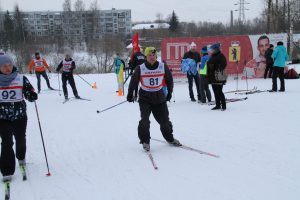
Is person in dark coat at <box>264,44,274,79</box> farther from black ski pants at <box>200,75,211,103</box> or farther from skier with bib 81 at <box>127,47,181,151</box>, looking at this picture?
skier with bib 81 at <box>127,47,181,151</box>

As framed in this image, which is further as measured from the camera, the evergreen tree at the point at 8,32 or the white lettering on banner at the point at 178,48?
the evergreen tree at the point at 8,32

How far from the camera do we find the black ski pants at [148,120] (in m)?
5.67

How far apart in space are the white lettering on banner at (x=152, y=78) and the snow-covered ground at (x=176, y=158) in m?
1.13

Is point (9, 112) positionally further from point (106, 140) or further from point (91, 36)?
point (91, 36)

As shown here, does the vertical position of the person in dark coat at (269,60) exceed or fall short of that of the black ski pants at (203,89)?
it exceeds it

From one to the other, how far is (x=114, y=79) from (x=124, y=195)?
1545 centimetres

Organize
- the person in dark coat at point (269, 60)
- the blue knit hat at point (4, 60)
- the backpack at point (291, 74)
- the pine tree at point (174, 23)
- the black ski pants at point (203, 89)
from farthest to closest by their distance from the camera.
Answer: the pine tree at point (174, 23) → the person in dark coat at point (269, 60) → the backpack at point (291, 74) → the black ski pants at point (203, 89) → the blue knit hat at point (4, 60)

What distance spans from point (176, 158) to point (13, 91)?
270 centimetres

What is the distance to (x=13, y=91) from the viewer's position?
4.69 meters

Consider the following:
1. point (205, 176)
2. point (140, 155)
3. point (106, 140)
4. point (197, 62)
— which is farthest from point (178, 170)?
point (197, 62)

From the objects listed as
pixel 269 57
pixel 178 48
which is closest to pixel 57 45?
pixel 178 48

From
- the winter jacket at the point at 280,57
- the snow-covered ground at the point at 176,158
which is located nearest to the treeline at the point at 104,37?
the winter jacket at the point at 280,57

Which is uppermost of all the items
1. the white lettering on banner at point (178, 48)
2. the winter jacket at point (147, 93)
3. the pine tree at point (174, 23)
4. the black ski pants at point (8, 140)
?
the pine tree at point (174, 23)

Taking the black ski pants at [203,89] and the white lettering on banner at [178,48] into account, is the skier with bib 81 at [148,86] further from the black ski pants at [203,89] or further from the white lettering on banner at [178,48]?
the white lettering on banner at [178,48]
